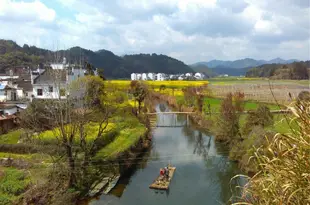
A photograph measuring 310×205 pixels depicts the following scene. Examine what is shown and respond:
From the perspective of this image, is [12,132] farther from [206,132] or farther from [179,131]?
[206,132]

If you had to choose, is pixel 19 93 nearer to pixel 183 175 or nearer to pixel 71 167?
pixel 71 167

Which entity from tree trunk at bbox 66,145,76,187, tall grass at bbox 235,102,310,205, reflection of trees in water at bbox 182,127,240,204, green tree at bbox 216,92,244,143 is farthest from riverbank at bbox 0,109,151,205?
tall grass at bbox 235,102,310,205

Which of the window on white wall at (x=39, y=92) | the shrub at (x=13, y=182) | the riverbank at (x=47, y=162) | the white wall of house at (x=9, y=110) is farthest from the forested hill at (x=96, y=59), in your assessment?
the shrub at (x=13, y=182)

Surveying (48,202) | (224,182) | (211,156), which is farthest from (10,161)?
(211,156)

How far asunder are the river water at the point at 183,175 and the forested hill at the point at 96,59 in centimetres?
770

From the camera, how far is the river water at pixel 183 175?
13.6 meters

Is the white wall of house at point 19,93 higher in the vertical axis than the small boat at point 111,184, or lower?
higher

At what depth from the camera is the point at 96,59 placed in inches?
4582

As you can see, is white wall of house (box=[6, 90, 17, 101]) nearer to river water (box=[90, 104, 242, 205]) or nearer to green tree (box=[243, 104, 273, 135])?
river water (box=[90, 104, 242, 205])

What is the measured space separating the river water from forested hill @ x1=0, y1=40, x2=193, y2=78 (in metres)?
7.70

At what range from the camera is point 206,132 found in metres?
27.7

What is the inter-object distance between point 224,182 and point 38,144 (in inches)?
425

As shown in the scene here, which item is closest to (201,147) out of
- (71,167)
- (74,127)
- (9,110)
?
(71,167)

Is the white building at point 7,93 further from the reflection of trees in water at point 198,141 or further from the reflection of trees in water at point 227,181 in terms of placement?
the reflection of trees in water at point 227,181
